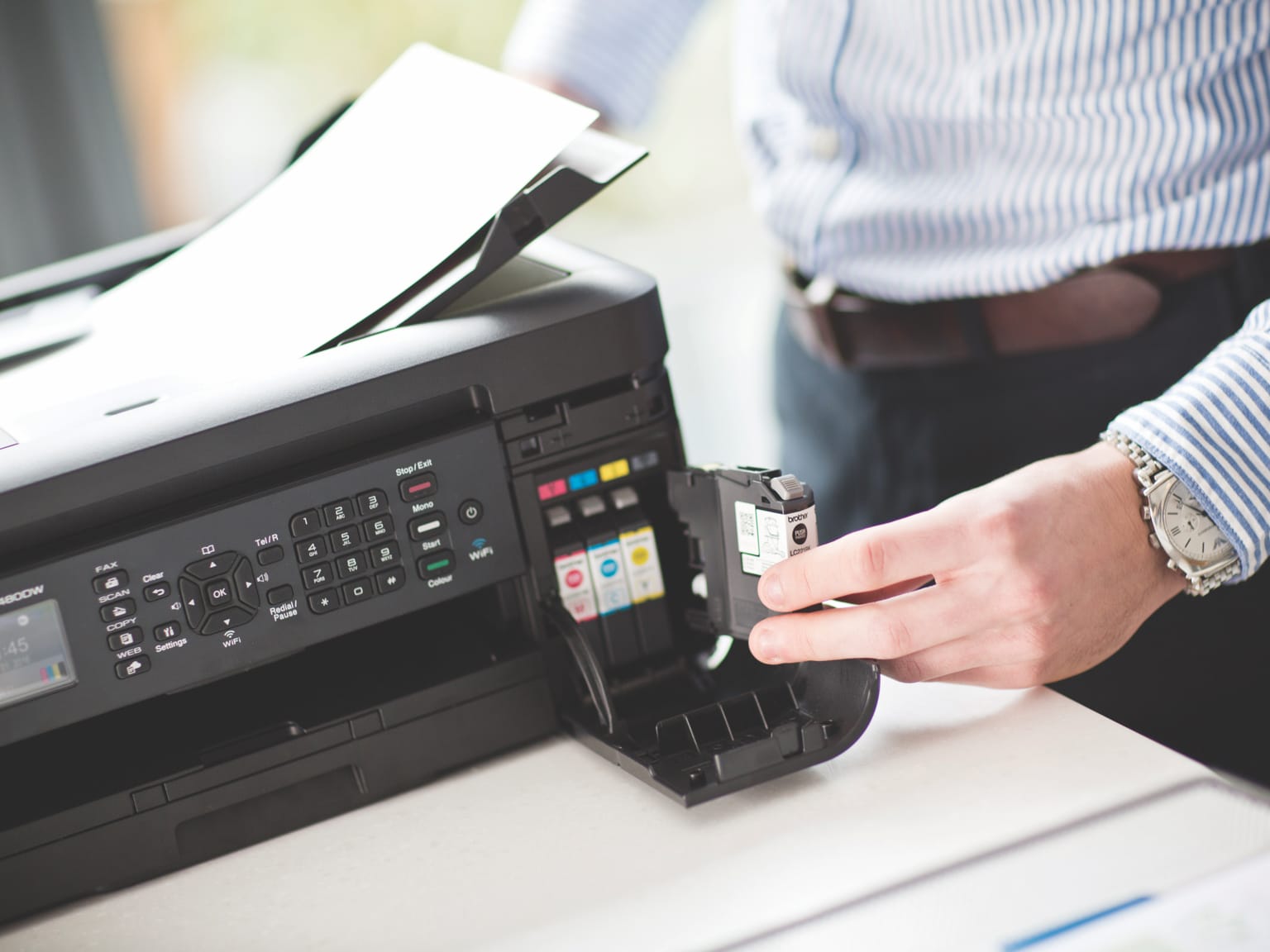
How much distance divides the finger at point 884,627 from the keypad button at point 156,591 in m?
0.29

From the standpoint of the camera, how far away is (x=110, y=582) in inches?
→ 20.7

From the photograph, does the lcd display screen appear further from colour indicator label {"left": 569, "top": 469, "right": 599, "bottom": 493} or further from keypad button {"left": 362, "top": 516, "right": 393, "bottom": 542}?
colour indicator label {"left": 569, "top": 469, "right": 599, "bottom": 493}

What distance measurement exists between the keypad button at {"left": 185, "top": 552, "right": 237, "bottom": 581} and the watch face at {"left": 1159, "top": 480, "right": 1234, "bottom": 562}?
45cm

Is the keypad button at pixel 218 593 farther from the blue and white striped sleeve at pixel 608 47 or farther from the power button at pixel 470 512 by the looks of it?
the blue and white striped sleeve at pixel 608 47

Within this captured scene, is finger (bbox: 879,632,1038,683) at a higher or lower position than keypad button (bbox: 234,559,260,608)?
lower

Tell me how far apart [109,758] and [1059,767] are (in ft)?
1.48

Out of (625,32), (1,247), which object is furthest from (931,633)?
(1,247)

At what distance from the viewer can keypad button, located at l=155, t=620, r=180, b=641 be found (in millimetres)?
538

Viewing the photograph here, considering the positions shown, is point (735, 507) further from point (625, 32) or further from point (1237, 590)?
point (625, 32)

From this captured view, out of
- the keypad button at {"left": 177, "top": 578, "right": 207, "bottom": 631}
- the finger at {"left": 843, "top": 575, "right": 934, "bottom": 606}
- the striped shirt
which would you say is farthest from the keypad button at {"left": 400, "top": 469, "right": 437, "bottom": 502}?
the striped shirt

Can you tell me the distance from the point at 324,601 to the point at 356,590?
0.02m

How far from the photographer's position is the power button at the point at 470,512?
0.58m

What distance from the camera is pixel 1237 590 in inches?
31.0

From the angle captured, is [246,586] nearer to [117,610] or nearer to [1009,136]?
[117,610]
